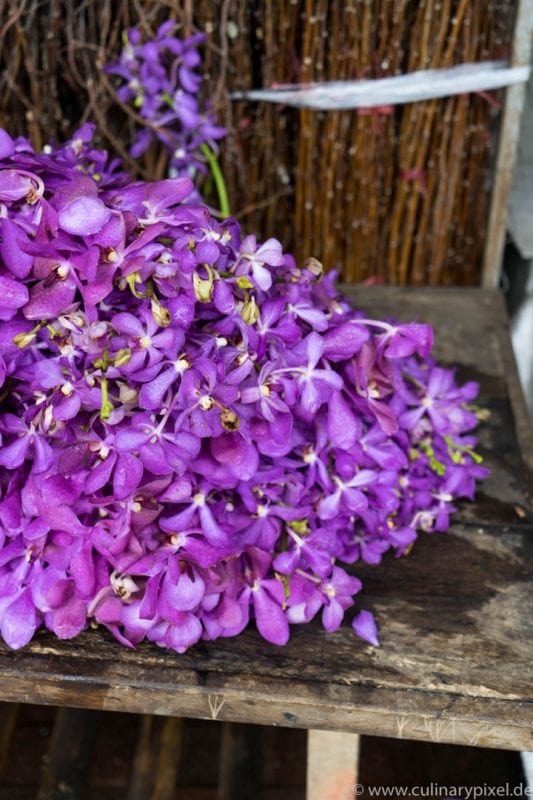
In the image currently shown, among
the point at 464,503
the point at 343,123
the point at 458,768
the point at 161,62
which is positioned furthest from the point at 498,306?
the point at 458,768

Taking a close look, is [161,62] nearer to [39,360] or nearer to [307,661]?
[39,360]

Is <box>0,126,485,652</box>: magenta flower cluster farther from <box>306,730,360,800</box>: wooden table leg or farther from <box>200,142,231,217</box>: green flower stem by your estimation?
<box>200,142,231,217</box>: green flower stem

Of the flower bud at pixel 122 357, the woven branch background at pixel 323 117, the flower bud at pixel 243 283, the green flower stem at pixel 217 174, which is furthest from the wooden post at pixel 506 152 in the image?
the flower bud at pixel 122 357

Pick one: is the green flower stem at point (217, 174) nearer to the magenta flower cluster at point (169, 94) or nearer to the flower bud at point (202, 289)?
the magenta flower cluster at point (169, 94)

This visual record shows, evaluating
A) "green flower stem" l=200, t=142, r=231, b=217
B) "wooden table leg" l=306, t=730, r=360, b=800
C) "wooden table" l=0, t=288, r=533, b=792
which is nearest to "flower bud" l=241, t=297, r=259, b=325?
"wooden table" l=0, t=288, r=533, b=792

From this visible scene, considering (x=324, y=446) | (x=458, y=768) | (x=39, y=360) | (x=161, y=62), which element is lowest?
(x=458, y=768)

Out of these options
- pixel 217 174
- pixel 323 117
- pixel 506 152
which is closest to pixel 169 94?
pixel 217 174

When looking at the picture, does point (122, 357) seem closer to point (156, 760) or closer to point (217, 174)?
point (217, 174)
